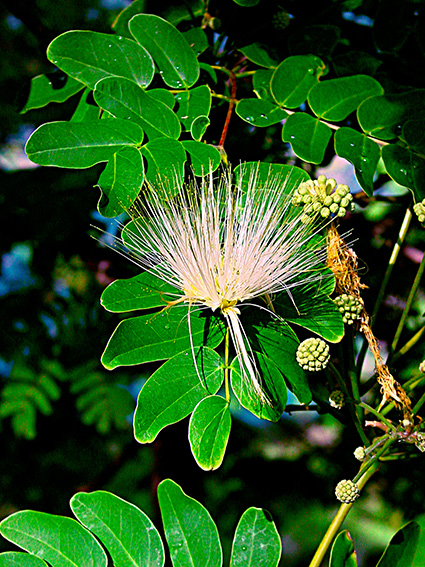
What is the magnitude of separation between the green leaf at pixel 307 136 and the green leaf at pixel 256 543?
0.69 metres

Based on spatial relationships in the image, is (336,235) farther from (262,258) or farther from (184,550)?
(184,550)

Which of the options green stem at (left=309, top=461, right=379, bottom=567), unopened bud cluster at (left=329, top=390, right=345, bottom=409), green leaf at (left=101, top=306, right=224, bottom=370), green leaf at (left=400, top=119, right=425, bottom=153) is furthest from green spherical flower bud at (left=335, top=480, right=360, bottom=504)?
green leaf at (left=400, top=119, right=425, bottom=153)

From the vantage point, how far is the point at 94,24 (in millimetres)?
1870

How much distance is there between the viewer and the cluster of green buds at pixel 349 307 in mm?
1014

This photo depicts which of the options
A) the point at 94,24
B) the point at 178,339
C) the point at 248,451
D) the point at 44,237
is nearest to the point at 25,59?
the point at 94,24

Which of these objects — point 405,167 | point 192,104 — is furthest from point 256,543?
point 192,104

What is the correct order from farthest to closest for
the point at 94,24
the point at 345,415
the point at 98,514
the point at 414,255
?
the point at 94,24
the point at 414,255
the point at 345,415
the point at 98,514

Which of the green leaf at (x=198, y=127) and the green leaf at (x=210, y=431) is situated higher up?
the green leaf at (x=198, y=127)

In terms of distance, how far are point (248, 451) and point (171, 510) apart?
93 centimetres

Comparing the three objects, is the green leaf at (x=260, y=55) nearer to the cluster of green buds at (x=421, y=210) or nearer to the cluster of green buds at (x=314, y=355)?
the cluster of green buds at (x=421, y=210)

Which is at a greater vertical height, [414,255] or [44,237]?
[414,255]

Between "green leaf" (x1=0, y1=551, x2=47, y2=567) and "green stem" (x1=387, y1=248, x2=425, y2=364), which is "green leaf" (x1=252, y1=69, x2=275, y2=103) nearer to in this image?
"green stem" (x1=387, y1=248, x2=425, y2=364)

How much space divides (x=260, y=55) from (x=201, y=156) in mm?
464

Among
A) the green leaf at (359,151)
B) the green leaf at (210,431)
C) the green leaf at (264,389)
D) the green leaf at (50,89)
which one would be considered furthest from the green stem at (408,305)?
the green leaf at (50,89)
